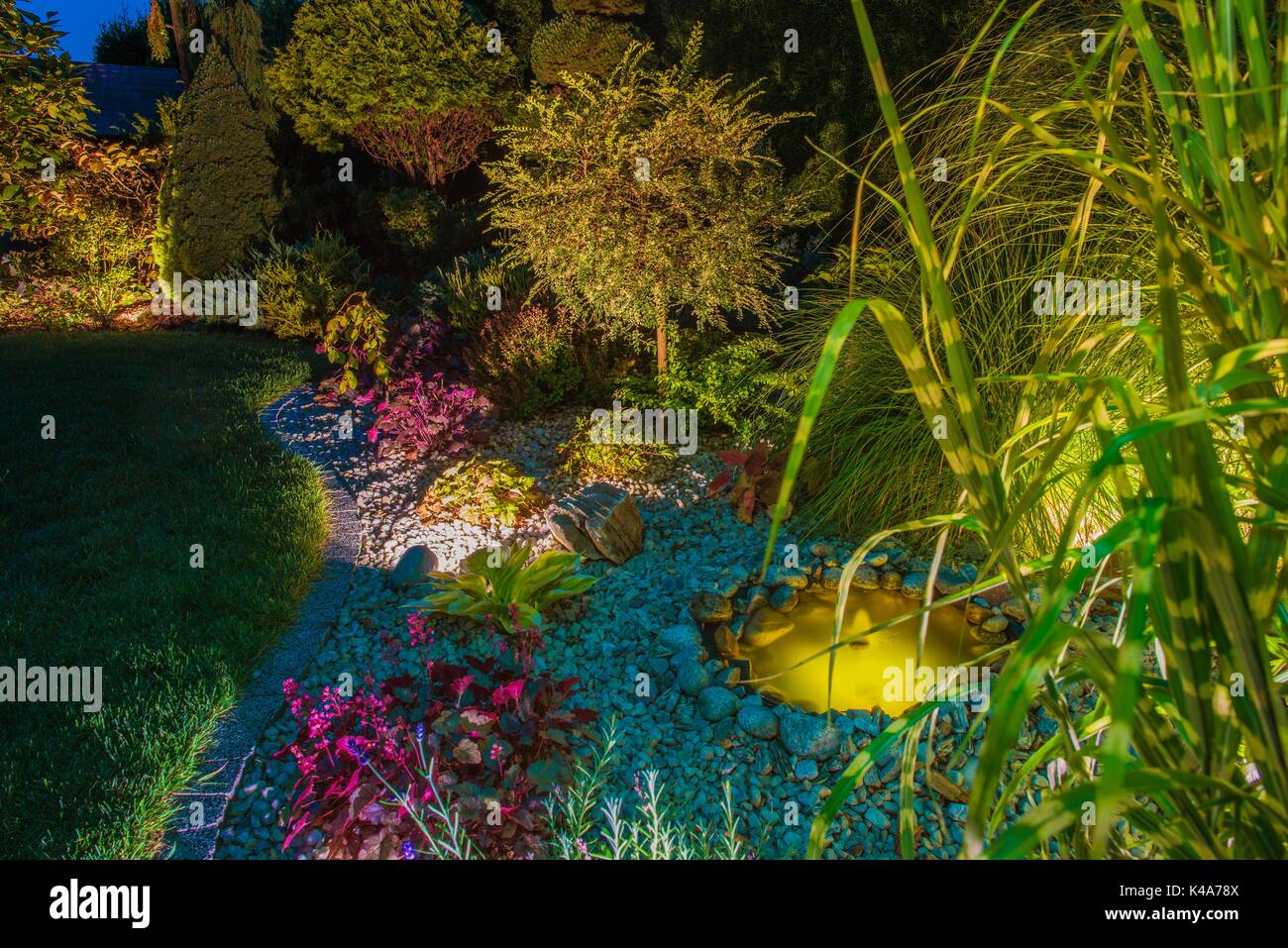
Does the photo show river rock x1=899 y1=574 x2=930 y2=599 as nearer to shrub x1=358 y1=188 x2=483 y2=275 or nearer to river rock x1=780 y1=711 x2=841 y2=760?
river rock x1=780 y1=711 x2=841 y2=760

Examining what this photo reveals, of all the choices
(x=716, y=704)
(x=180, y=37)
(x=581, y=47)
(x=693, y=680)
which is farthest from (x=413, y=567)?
(x=180, y=37)

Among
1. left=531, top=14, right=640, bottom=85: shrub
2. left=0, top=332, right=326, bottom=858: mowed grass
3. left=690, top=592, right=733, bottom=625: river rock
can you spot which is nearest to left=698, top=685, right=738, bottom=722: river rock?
left=690, top=592, right=733, bottom=625: river rock

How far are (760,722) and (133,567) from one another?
345cm

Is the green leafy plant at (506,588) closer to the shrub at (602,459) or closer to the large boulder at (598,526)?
the large boulder at (598,526)

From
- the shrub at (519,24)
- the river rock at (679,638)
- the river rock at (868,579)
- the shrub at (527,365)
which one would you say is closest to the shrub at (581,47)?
the shrub at (519,24)

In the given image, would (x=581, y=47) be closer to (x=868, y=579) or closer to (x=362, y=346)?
(x=362, y=346)

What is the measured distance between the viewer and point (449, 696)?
3.44 metres

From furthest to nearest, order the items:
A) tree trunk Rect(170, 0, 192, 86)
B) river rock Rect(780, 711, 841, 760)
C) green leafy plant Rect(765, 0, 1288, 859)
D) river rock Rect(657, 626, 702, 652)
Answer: tree trunk Rect(170, 0, 192, 86)
river rock Rect(657, 626, 702, 652)
river rock Rect(780, 711, 841, 760)
green leafy plant Rect(765, 0, 1288, 859)

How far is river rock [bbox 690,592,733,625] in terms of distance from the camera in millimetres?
4266

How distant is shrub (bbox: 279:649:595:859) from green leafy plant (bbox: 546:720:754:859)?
75mm

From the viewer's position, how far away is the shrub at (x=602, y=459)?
19.0ft

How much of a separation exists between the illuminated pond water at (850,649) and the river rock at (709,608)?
15cm

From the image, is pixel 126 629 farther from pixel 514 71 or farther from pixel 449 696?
pixel 514 71
